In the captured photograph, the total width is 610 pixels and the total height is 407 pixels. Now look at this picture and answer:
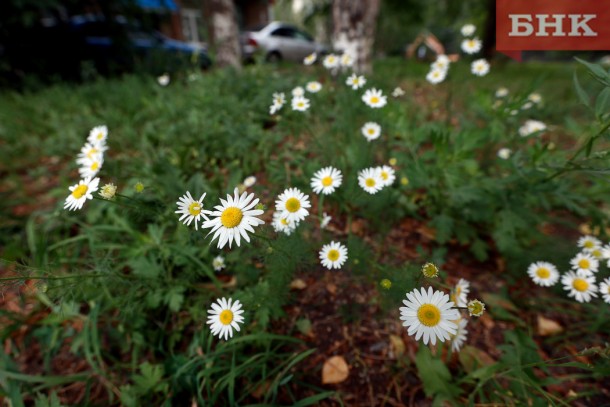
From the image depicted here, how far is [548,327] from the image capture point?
152 centimetres

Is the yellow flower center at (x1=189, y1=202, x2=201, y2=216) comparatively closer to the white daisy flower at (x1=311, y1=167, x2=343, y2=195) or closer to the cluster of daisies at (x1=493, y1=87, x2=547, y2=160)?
the white daisy flower at (x1=311, y1=167, x2=343, y2=195)

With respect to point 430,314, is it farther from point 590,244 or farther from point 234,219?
point 590,244

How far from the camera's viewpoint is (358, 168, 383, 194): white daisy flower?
4.95 ft

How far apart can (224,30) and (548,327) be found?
5394 millimetres

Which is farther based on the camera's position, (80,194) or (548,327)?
(548,327)

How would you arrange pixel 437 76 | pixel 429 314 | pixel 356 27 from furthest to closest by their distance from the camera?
1. pixel 356 27
2. pixel 437 76
3. pixel 429 314

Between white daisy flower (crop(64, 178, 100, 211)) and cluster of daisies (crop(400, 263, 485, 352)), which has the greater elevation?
white daisy flower (crop(64, 178, 100, 211))

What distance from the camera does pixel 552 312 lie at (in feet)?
5.29

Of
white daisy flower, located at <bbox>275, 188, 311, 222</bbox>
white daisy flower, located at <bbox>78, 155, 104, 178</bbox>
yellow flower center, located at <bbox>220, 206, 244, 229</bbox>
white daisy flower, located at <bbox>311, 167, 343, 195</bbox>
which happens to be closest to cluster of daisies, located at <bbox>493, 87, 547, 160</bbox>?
white daisy flower, located at <bbox>311, 167, 343, 195</bbox>

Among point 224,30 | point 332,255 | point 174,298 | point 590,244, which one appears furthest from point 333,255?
point 224,30

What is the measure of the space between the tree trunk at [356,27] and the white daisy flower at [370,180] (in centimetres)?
247

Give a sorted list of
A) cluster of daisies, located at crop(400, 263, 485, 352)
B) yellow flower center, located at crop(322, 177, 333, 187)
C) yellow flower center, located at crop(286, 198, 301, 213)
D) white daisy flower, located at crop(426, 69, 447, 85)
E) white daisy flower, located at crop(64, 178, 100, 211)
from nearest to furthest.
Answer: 1. cluster of daisies, located at crop(400, 263, 485, 352)
2. white daisy flower, located at crop(64, 178, 100, 211)
3. yellow flower center, located at crop(286, 198, 301, 213)
4. yellow flower center, located at crop(322, 177, 333, 187)
5. white daisy flower, located at crop(426, 69, 447, 85)

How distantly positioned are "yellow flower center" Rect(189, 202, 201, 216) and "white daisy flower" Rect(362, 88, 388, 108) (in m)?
1.33

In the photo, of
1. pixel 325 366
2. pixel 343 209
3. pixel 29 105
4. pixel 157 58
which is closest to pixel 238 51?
pixel 157 58
